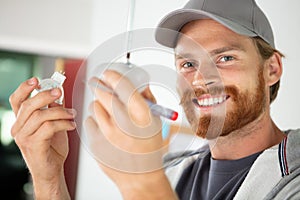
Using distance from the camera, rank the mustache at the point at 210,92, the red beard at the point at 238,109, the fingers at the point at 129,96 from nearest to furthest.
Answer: the fingers at the point at 129,96 → the mustache at the point at 210,92 → the red beard at the point at 238,109

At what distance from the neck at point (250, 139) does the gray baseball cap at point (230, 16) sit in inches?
6.6

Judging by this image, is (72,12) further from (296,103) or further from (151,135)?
(151,135)

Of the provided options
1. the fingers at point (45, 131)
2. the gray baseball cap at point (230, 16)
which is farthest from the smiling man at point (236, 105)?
the fingers at point (45, 131)

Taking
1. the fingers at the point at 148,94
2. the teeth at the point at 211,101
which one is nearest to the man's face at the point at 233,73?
the teeth at the point at 211,101

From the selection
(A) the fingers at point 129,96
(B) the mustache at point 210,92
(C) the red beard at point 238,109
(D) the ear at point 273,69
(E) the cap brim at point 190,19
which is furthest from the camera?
(D) the ear at point 273,69

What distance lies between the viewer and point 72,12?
2.00m

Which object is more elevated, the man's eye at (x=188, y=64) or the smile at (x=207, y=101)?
the man's eye at (x=188, y=64)

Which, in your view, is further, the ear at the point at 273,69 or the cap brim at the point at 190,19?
the ear at the point at 273,69

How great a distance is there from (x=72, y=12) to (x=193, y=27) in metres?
1.19

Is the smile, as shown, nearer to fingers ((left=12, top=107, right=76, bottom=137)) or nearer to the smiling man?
the smiling man

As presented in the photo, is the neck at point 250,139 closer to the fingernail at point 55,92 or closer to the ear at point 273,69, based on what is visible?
the ear at point 273,69

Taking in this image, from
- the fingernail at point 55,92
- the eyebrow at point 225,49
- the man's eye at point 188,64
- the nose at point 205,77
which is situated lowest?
the fingernail at point 55,92

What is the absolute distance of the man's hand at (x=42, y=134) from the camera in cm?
70

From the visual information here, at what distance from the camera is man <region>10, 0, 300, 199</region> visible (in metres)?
0.58
